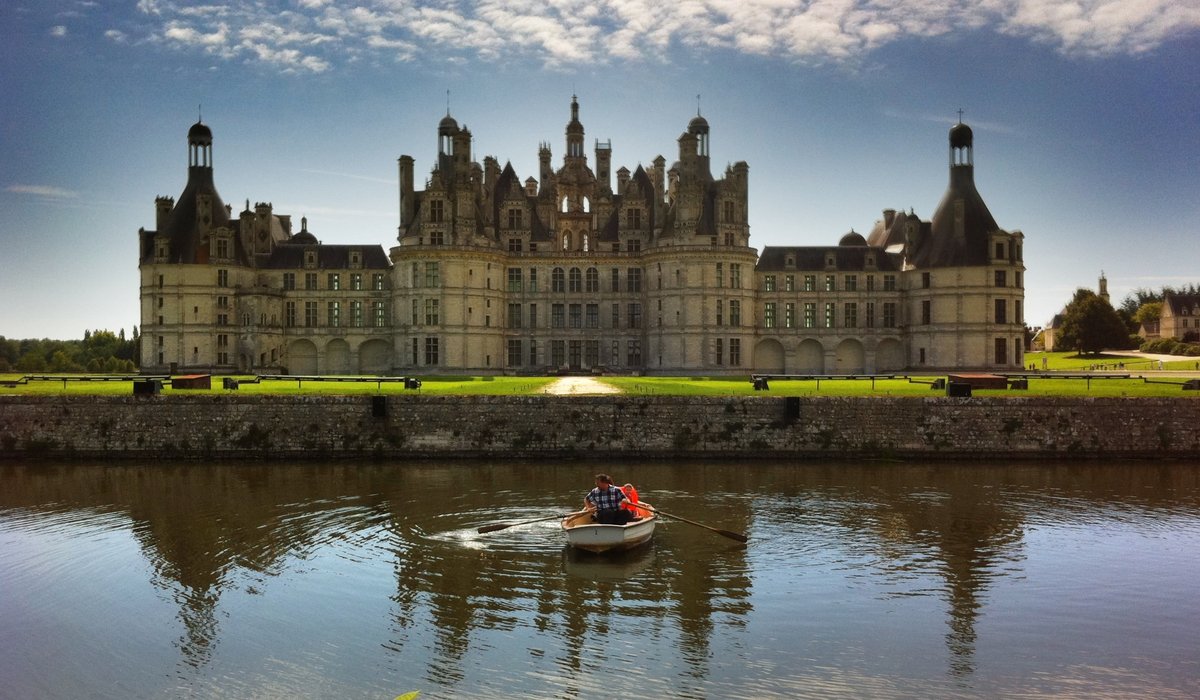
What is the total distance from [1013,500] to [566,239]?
5089 centimetres

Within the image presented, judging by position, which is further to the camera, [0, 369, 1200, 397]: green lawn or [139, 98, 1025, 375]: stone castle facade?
[139, 98, 1025, 375]: stone castle facade

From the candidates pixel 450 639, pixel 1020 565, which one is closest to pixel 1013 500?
pixel 1020 565

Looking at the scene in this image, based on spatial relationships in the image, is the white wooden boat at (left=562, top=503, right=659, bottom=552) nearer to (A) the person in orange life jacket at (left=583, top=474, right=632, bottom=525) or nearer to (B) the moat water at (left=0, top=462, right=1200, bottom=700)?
(A) the person in orange life jacket at (left=583, top=474, right=632, bottom=525)

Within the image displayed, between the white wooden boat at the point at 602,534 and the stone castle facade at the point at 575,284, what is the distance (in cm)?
4604

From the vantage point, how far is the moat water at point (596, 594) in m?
14.2

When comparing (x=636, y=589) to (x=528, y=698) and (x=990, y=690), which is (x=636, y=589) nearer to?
(x=528, y=698)

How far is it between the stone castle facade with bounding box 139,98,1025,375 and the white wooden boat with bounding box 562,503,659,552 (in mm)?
46038

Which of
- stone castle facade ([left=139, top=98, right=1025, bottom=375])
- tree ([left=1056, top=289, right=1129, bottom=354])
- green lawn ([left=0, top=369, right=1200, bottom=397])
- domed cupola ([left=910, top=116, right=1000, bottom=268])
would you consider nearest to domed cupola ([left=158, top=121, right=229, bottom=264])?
stone castle facade ([left=139, top=98, right=1025, bottom=375])

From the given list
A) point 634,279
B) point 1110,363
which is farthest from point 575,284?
point 1110,363

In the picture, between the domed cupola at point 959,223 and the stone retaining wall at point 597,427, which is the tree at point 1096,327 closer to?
the domed cupola at point 959,223

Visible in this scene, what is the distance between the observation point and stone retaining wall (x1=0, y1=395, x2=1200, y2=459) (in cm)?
3672

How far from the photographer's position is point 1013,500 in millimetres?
27797

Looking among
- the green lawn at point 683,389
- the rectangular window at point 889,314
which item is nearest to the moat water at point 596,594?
the green lawn at point 683,389

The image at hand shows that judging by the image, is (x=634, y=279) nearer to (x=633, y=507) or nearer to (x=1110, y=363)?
(x=1110, y=363)
